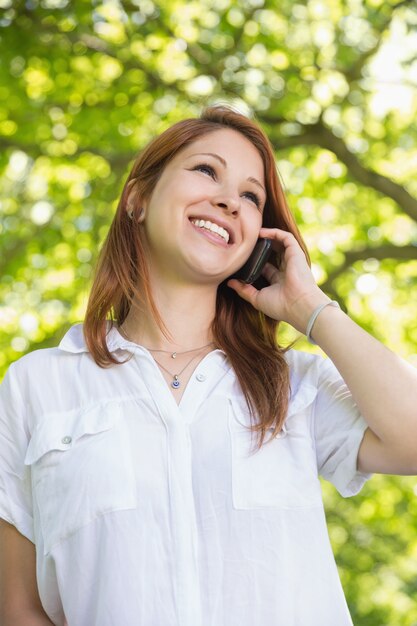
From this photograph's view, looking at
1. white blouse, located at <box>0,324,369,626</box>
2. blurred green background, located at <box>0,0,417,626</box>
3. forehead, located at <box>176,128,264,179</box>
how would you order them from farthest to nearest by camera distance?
blurred green background, located at <box>0,0,417,626</box> → forehead, located at <box>176,128,264,179</box> → white blouse, located at <box>0,324,369,626</box>

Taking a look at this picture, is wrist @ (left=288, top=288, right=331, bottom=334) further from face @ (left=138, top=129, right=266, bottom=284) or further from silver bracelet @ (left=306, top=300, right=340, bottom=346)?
face @ (left=138, top=129, right=266, bottom=284)

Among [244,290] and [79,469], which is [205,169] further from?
[79,469]

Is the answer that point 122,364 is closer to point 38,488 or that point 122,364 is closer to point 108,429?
point 108,429

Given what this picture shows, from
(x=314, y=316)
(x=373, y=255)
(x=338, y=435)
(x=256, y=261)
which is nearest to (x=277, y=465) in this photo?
(x=338, y=435)

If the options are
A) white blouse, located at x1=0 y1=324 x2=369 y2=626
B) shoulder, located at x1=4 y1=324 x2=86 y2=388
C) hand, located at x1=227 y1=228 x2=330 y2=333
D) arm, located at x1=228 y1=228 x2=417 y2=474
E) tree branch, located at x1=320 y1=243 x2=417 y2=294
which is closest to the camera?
white blouse, located at x1=0 y1=324 x2=369 y2=626

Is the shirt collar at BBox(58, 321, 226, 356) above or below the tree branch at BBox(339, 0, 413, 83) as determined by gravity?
above

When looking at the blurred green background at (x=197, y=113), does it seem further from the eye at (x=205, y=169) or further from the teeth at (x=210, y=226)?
the teeth at (x=210, y=226)

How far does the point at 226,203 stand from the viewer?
2.47 m

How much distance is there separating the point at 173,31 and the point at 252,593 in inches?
211

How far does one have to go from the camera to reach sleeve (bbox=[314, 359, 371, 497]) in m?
2.30

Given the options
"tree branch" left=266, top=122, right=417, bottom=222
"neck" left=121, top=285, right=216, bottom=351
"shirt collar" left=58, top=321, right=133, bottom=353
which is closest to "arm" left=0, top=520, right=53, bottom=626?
"shirt collar" left=58, top=321, right=133, bottom=353

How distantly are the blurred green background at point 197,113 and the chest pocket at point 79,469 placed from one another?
3711 mm

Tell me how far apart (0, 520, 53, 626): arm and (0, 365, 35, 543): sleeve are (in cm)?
3

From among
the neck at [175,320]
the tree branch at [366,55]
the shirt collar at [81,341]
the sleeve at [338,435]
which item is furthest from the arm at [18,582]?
the tree branch at [366,55]
